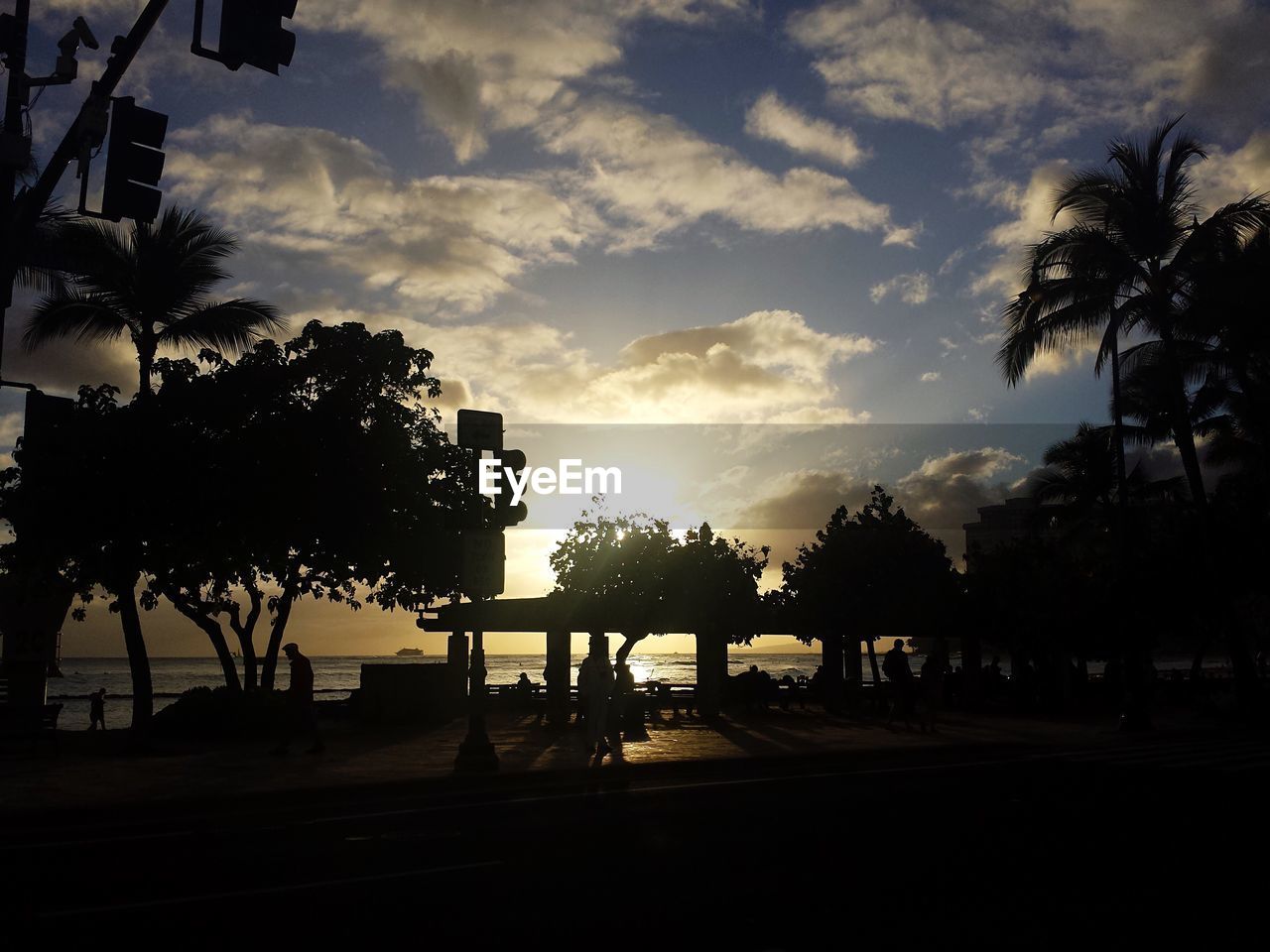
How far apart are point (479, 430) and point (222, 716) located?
412 inches

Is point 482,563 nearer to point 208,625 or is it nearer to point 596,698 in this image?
point 596,698

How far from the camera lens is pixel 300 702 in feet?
64.4

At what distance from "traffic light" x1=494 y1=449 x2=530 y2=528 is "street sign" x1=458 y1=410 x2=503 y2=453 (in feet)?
0.70

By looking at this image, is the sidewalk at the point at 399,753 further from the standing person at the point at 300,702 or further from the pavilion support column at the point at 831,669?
the pavilion support column at the point at 831,669

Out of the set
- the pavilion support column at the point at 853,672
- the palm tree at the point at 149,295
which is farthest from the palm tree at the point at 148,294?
the pavilion support column at the point at 853,672

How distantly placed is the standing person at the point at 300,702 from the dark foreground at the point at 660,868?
542 centimetres

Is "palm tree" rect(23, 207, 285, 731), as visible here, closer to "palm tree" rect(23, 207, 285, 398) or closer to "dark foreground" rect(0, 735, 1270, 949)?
"palm tree" rect(23, 207, 285, 398)

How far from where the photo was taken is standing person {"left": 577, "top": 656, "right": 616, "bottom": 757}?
760 inches

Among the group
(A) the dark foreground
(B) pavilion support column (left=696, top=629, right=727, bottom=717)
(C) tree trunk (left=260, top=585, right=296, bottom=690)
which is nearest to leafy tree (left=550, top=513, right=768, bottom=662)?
(B) pavilion support column (left=696, top=629, right=727, bottom=717)

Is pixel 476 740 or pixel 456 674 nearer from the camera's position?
pixel 476 740

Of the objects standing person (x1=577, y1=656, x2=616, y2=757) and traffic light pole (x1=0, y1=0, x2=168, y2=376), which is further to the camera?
standing person (x1=577, y1=656, x2=616, y2=757)

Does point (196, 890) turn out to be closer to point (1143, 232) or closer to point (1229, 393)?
point (1143, 232)

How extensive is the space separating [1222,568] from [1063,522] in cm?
3272

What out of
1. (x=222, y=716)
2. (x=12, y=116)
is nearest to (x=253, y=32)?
(x=12, y=116)
